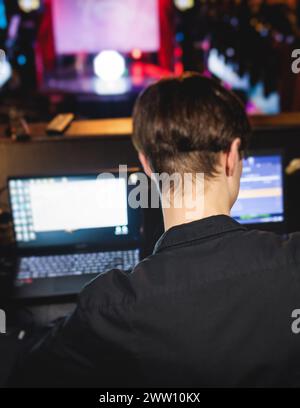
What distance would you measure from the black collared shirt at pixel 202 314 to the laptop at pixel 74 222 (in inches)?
32.2

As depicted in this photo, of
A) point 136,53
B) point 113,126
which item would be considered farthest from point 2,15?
point 113,126

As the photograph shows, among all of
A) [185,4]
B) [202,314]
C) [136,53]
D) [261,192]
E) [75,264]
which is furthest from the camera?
[136,53]

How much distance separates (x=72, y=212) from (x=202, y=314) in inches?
39.5

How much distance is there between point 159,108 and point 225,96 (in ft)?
0.46

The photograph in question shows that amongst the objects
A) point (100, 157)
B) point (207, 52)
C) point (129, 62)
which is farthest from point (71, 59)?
point (100, 157)

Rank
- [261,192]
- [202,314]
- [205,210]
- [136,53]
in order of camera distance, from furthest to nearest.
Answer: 1. [136,53]
2. [261,192]
3. [205,210]
4. [202,314]

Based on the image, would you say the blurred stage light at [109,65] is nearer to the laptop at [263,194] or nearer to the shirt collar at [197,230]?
the laptop at [263,194]

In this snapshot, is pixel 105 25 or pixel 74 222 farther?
pixel 105 25

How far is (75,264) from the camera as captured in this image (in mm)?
1764

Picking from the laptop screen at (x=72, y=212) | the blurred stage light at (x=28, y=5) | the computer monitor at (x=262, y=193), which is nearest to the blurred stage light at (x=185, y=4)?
the blurred stage light at (x=28, y=5)

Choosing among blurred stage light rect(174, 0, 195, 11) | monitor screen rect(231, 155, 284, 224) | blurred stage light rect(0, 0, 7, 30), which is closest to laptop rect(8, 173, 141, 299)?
monitor screen rect(231, 155, 284, 224)

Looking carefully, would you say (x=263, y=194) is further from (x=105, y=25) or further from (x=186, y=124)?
(x=105, y=25)

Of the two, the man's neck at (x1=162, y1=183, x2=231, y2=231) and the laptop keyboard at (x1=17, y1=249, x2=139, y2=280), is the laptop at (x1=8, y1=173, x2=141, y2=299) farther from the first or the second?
the man's neck at (x1=162, y1=183, x2=231, y2=231)
